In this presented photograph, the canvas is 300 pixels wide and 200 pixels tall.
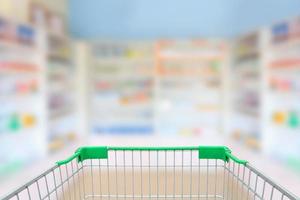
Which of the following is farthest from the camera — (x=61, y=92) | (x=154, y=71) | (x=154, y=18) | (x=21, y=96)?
(x=154, y=18)

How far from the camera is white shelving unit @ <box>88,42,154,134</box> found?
222 inches

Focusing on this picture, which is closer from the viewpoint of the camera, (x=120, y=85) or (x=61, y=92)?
(x=61, y=92)

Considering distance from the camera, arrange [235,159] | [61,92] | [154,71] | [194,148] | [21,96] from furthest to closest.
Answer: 1. [154,71]
2. [61,92]
3. [21,96]
4. [194,148]
5. [235,159]

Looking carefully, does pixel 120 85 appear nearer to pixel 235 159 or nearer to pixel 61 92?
pixel 61 92

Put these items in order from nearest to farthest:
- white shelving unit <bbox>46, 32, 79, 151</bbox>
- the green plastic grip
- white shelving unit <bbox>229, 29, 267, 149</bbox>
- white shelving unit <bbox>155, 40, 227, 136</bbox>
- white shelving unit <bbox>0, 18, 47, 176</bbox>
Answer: the green plastic grip → white shelving unit <bbox>0, 18, 47, 176</bbox> → white shelving unit <bbox>229, 29, 267, 149</bbox> → white shelving unit <bbox>46, 32, 79, 151</bbox> → white shelving unit <bbox>155, 40, 227, 136</bbox>

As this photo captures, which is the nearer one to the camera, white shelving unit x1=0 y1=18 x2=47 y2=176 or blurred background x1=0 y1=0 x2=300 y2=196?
white shelving unit x1=0 y1=18 x2=47 y2=176

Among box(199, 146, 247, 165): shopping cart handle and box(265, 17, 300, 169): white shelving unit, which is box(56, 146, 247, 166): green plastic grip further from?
box(265, 17, 300, 169): white shelving unit

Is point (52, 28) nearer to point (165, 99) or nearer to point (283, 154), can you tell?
point (165, 99)

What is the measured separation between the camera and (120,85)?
18.8ft

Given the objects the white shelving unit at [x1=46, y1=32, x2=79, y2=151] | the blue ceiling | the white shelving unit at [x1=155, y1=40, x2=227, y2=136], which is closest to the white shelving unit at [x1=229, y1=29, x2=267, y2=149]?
the white shelving unit at [x1=155, y1=40, x2=227, y2=136]

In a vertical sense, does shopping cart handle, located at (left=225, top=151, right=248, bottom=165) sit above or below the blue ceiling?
below

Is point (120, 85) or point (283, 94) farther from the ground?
point (120, 85)

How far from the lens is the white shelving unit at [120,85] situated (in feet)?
18.5

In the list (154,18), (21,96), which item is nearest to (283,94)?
(154,18)
